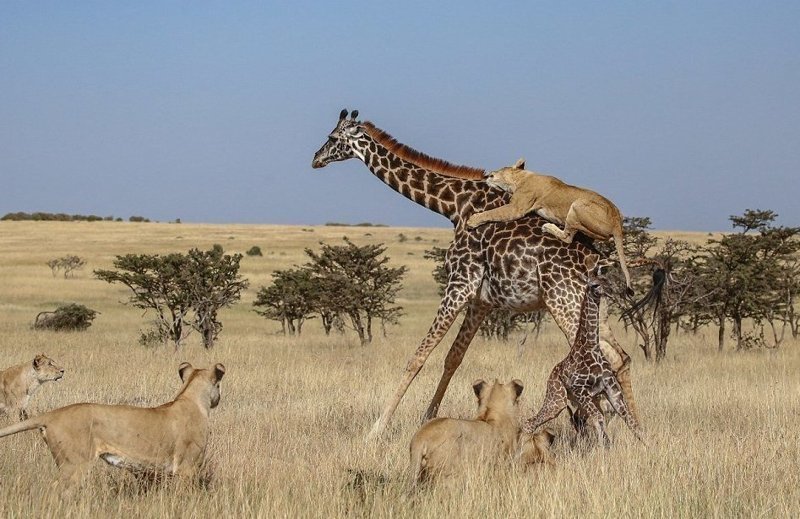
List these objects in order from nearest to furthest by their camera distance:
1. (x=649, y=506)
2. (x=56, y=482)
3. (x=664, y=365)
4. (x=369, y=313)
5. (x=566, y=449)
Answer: (x=56, y=482) → (x=649, y=506) → (x=566, y=449) → (x=664, y=365) → (x=369, y=313)

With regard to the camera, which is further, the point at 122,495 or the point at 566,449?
the point at 566,449

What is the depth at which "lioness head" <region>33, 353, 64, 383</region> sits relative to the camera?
9.81 metres

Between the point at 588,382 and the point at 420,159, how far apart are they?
3351 millimetres

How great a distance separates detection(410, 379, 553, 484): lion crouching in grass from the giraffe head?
167 inches

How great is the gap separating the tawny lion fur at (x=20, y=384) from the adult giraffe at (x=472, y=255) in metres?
3.29

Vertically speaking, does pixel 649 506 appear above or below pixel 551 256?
below

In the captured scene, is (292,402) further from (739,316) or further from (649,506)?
(739,316)

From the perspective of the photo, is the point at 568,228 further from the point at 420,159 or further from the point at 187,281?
the point at 187,281

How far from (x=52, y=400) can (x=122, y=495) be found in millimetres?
5073

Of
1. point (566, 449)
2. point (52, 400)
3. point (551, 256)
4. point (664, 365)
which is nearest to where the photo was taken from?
point (566, 449)

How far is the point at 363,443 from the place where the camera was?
320 inches

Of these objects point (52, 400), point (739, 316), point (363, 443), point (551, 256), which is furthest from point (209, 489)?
point (739, 316)

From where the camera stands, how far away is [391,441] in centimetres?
854

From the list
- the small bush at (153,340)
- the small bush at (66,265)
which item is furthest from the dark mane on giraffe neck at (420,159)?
the small bush at (66,265)
